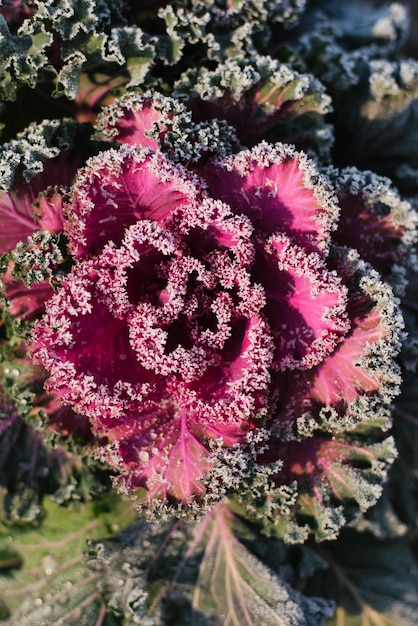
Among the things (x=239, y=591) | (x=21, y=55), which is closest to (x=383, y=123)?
(x=21, y=55)

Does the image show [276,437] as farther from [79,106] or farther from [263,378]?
[79,106]

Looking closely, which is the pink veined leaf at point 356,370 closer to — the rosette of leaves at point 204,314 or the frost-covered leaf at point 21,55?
the rosette of leaves at point 204,314

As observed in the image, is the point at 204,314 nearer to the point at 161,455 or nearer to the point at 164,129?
the point at 161,455

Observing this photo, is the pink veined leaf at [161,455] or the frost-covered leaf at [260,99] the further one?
the frost-covered leaf at [260,99]

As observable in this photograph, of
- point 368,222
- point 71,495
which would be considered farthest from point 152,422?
point 368,222

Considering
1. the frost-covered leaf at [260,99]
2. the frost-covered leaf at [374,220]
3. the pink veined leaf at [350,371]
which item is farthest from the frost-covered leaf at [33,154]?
the pink veined leaf at [350,371]

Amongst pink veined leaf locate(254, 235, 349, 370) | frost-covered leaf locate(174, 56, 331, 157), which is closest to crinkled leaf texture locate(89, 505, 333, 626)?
Answer: pink veined leaf locate(254, 235, 349, 370)
